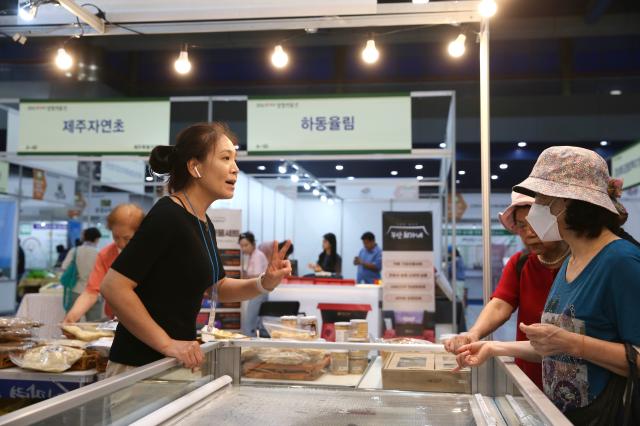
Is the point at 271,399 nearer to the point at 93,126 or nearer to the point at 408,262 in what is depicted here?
the point at 408,262

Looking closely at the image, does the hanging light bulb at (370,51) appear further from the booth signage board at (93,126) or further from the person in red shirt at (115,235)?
the booth signage board at (93,126)

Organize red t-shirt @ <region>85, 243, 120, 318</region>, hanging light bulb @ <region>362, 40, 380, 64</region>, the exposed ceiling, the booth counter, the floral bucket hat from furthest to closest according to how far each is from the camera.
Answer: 1. the exposed ceiling
2. the booth counter
3. hanging light bulb @ <region>362, 40, 380, 64</region>
4. red t-shirt @ <region>85, 243, 120, 318</region>
5. the floral bucket hat

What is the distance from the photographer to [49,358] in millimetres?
2326

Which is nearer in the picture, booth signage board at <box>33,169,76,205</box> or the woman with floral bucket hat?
the woman with floral bucket hat

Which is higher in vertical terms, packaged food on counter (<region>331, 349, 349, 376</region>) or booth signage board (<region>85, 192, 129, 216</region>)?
booth signage board (<region>85, 192, 129, 216</region>)

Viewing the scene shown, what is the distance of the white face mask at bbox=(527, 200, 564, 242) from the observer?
161 centimetres

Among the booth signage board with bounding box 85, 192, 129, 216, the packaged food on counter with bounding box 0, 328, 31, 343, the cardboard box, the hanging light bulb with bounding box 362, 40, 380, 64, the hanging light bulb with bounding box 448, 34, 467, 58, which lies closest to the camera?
the cardboard box

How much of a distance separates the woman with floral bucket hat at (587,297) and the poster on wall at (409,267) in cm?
451

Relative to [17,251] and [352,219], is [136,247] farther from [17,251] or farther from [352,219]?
[352,219]

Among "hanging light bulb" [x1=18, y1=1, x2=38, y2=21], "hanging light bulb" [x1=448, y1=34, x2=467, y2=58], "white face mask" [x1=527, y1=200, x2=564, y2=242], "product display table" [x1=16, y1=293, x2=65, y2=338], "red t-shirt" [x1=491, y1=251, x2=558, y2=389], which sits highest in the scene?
"hanging light bulb" [x1=448, y1=34, x2=467, y2=58]

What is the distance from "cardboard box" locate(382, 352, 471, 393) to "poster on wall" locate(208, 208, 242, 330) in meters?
4.28

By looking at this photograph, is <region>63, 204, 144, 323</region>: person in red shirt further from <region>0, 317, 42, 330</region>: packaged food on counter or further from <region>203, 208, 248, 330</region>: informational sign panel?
<region>203, 208, 248, 330</region>: informational sign panel

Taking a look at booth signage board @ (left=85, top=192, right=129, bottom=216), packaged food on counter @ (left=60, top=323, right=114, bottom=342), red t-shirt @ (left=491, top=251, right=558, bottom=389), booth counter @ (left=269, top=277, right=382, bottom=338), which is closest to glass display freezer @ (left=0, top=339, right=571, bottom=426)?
red t-shirt @ (left=491, top=251, right=558, bottom=389)

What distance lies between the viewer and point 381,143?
5.40 meters
